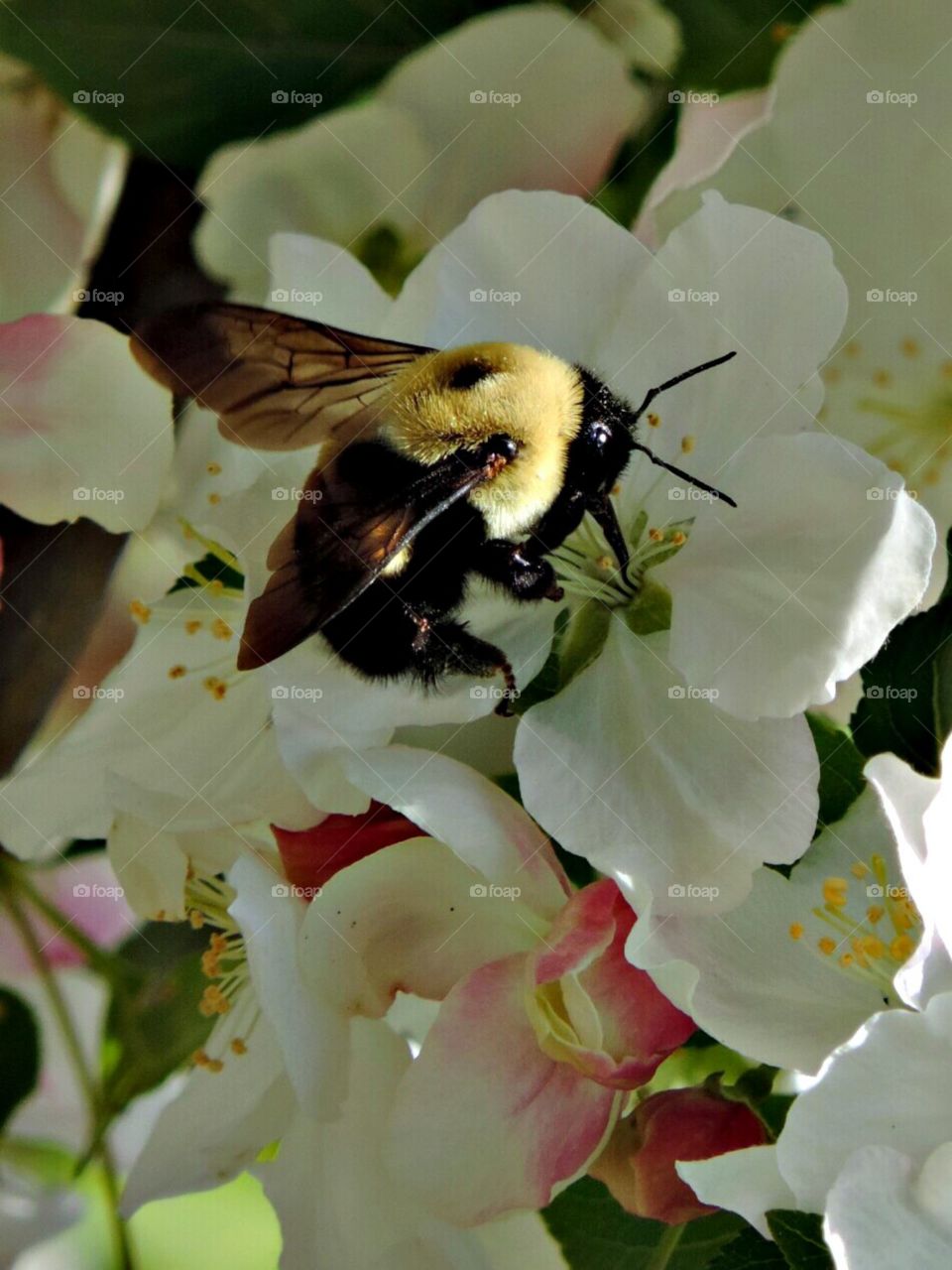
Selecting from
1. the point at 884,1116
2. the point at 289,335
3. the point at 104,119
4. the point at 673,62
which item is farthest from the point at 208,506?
the point at 884,1116

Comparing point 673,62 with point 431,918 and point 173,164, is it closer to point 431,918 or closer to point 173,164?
point 173,164

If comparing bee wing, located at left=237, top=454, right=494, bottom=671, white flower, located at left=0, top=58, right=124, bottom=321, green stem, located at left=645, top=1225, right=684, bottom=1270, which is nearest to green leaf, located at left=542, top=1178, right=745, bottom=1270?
green stem, located at left=645, top=1225, right=684, bottom=1270

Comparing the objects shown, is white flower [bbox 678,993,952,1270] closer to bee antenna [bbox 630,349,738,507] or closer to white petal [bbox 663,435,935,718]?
white petal [bbox 663,435,935,718]

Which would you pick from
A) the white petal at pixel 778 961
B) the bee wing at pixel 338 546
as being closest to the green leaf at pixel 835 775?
the white petal at pixel 778 961

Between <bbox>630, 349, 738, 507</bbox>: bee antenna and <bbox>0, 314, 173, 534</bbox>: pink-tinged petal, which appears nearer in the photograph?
<bbox>630, 349, 738, 507</bbox>: bee antenna

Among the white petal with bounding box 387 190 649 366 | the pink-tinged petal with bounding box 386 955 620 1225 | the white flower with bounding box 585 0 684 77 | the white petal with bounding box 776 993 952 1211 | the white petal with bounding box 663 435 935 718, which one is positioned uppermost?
the white flower with bounding box 585 0 684 77

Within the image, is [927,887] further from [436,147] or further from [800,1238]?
[436,147]
